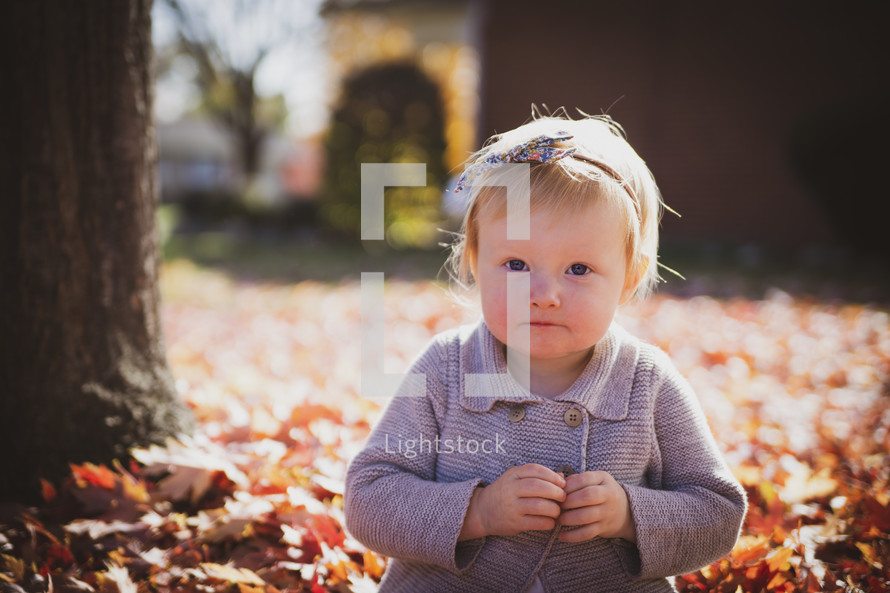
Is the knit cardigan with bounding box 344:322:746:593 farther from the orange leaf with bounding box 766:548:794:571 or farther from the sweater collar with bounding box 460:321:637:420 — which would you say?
the orange leaf with bounding box 766:548:794:571

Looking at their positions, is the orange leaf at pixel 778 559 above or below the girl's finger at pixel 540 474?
below

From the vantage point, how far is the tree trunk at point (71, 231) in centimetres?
204

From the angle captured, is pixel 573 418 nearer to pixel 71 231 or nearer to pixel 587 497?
pixel 587 497

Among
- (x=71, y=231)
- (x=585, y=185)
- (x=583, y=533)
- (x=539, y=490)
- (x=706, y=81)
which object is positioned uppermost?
(x=706, y=81)

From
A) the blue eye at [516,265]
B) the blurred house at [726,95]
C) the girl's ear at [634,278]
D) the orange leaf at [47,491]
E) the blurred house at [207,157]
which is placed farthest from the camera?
the blurred house at [207,157]

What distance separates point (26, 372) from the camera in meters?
2.12

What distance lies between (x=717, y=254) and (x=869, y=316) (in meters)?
4.57

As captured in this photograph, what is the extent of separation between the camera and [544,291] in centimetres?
138

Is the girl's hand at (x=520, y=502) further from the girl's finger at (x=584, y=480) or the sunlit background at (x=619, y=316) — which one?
the sunlit background at (x=619, y=316)

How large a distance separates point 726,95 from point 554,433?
11061 millimetres

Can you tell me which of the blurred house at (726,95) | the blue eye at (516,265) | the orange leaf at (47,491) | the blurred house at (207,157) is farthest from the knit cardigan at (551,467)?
the blurred house at (207,157)

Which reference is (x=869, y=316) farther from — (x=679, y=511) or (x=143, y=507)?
(x=143, y=507)

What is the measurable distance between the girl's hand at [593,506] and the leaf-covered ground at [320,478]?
22.5 inches

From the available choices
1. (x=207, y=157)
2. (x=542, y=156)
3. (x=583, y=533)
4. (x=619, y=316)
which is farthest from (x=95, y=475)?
(x=207, y=157)
